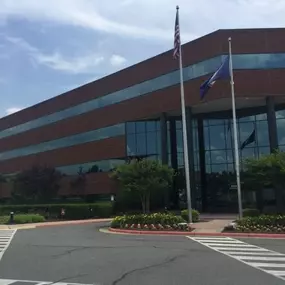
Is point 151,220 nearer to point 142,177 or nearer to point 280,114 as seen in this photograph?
point 142,177

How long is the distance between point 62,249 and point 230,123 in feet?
92.0

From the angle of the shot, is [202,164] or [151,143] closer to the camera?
[202,164]

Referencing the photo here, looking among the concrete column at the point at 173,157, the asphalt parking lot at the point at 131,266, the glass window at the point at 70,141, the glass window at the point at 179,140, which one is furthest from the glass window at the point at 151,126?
the asphalt parking lot at the point at 131,266

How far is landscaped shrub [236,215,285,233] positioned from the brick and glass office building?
615 inches

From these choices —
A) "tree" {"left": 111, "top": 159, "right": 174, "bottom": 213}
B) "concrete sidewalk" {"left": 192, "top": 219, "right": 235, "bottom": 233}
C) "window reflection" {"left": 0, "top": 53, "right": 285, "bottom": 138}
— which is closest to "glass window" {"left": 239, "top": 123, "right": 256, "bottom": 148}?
"window reflection" {"left": 0, "top": 53, "right": 285, "bottom": 138}

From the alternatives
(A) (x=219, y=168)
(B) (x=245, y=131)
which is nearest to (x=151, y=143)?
(A) (x=219, y=168)

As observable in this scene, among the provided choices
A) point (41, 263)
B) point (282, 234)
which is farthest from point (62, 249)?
point (282, 234)

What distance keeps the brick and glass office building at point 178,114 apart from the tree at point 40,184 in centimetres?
169

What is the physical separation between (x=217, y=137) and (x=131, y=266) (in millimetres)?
31650

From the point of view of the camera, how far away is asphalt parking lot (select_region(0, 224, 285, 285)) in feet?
30.5

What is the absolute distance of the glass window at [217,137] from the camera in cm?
4144

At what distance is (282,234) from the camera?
19.5 meters

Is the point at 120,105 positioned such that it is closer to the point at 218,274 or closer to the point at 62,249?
the point at 62,249

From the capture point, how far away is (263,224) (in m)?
21.4
